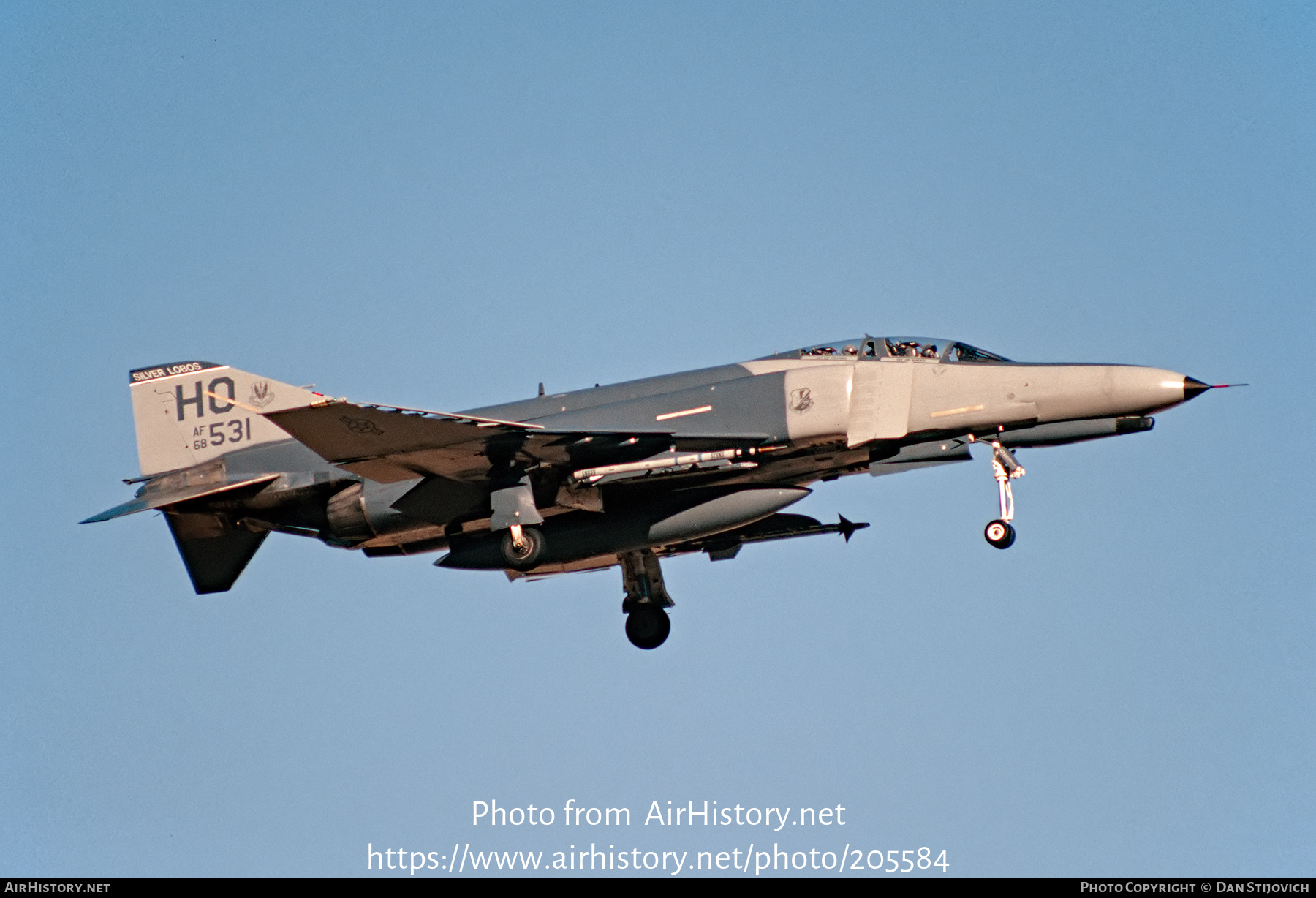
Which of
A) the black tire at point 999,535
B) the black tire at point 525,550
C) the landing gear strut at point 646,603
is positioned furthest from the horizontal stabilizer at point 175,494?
the black tire at point 999,535

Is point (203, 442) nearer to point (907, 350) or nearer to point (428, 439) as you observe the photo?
point (428, 439)

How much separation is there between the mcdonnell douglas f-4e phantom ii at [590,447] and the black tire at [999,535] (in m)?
0.02

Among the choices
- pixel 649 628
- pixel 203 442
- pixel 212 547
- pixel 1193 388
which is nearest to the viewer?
pixel 1193 388

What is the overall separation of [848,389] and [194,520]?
8.91m

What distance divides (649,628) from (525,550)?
3.75m

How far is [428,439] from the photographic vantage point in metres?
20.3

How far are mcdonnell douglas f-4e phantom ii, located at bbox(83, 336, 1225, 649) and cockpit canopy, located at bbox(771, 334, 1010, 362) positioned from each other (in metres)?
0.03

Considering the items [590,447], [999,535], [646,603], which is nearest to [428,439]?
[590,447]

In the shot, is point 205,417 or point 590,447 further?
point 205,417

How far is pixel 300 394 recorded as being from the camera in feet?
73.9

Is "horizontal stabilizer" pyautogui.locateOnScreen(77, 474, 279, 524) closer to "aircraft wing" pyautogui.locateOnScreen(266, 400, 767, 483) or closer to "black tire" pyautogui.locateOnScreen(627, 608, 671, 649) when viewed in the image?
"aircraft wing" pyautogui.locateOnScreen(266, 400, 767, 483)

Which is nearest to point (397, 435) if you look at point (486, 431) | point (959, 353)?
point (486, 431)

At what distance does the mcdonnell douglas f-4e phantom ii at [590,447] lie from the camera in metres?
20.6

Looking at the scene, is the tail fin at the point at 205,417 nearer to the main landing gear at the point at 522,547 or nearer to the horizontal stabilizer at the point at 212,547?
the horizontal stabilizer at the point at 212,547
